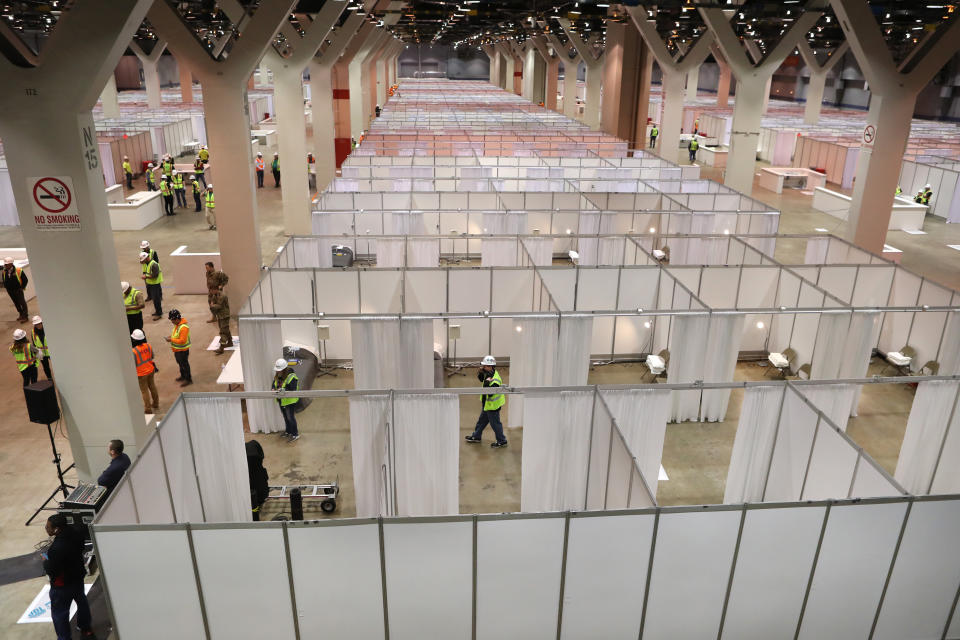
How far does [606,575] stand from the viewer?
21.7 ft

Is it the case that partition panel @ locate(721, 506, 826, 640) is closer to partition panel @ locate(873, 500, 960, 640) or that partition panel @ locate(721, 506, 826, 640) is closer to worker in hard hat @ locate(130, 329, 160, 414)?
partition panel @ locate(873, 500, 960, 640)

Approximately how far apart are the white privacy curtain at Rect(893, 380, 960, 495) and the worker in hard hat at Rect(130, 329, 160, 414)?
39.4 ft

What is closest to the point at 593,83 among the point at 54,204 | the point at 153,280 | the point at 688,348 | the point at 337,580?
the point at 153,280

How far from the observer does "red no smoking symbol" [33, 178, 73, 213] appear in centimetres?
872

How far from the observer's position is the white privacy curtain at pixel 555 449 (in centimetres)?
864

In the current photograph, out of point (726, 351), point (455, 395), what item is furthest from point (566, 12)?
point (455, 395)

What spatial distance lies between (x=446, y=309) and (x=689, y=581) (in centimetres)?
831

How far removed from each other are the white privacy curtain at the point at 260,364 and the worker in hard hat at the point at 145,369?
1.87 meters

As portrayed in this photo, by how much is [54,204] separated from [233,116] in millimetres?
7374

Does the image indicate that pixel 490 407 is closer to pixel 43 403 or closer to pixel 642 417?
pixel 642 417

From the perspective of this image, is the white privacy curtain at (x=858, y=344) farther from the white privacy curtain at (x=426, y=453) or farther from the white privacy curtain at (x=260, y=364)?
the white privacy curtain at (x=260, y=364)

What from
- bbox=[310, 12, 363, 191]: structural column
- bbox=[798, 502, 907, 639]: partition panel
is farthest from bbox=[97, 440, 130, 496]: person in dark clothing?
bbox=[310, 12, 363, 191]: structural column

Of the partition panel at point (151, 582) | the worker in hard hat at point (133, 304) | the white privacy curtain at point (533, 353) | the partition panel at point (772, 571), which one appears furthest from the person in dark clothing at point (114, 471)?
the partition panel at point (772, 571)

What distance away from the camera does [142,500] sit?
7.22 meters
